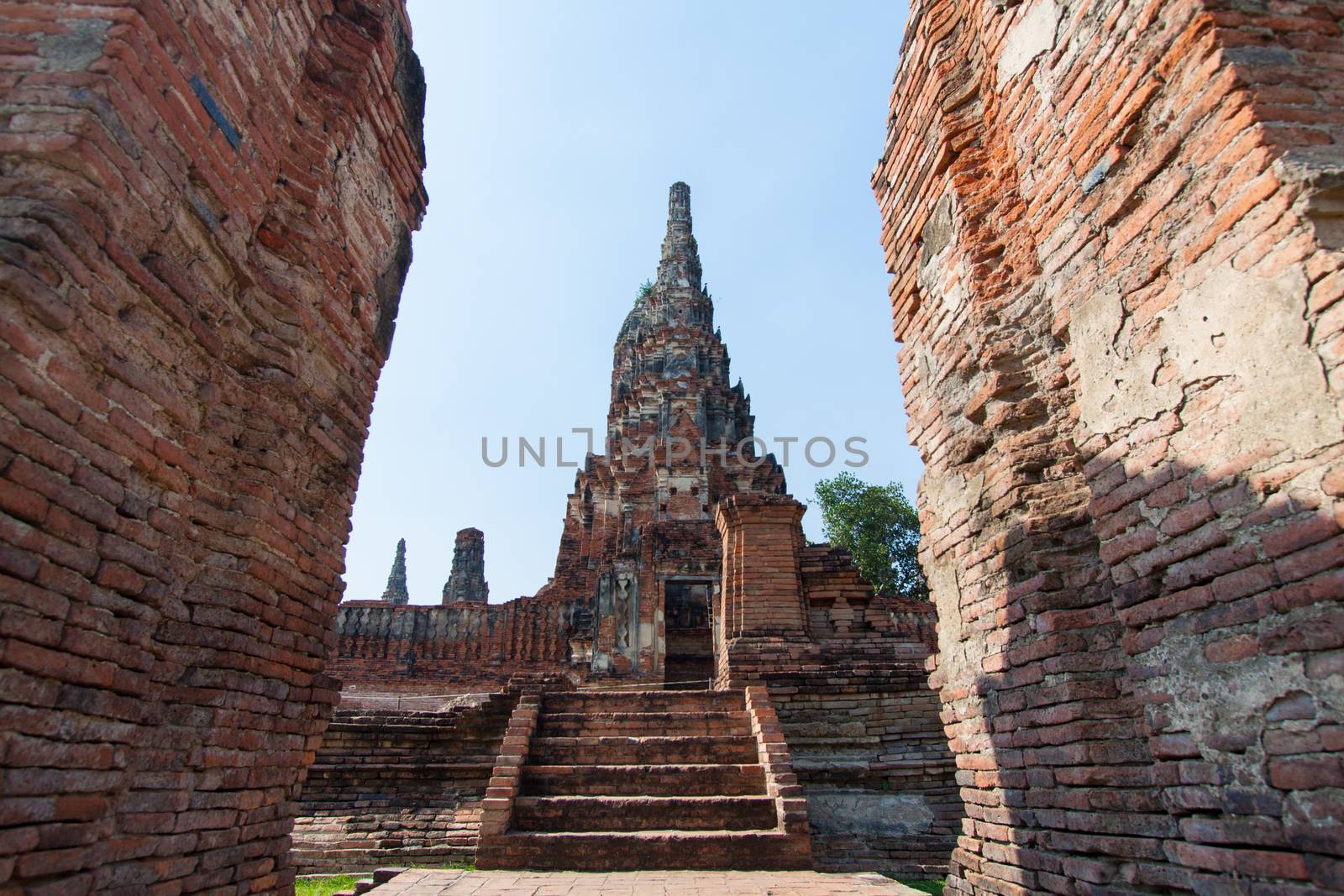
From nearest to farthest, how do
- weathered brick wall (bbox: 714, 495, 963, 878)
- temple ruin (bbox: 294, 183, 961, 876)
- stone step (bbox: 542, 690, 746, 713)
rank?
temple ruin (bbox: 294, 183, 961, 876) → weathered brick wall (bbox: 714, 495, 963, 878) → stone step (bbox: 542, 690, 746, 713)

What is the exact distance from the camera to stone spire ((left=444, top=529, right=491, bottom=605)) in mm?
30938

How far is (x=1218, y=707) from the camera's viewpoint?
7.40ft

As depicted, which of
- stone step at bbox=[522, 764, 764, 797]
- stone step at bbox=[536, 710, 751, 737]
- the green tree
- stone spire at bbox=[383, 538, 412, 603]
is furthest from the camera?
stone spire at bbox=[383, 538, 412, 603]

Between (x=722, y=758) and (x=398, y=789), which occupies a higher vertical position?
(x=722, y=758)

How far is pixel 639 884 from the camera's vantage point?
4.68 metres

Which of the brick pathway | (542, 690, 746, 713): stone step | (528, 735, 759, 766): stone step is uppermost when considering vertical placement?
(542, 690, 746, 713): stone step

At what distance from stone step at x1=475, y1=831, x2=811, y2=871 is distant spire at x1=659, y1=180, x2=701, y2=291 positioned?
109 ft

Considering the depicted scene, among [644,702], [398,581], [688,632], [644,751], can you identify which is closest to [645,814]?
[644,751]

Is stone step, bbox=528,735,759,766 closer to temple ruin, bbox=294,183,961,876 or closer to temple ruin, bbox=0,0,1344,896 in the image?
temple ruin, bbox=294,183,961,876

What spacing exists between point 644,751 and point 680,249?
35.3 metres

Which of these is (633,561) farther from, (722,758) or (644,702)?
(722,758)

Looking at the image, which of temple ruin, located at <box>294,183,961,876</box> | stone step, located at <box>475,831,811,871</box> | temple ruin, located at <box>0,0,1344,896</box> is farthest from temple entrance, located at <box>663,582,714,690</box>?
temple ruin, located at <box>0,0,1344,896</box>

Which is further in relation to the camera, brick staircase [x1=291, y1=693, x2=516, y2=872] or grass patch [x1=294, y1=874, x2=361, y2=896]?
brick staircase [x1=291, y1=693, x2=516, y2=872]

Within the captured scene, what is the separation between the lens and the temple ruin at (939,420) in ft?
6.98
